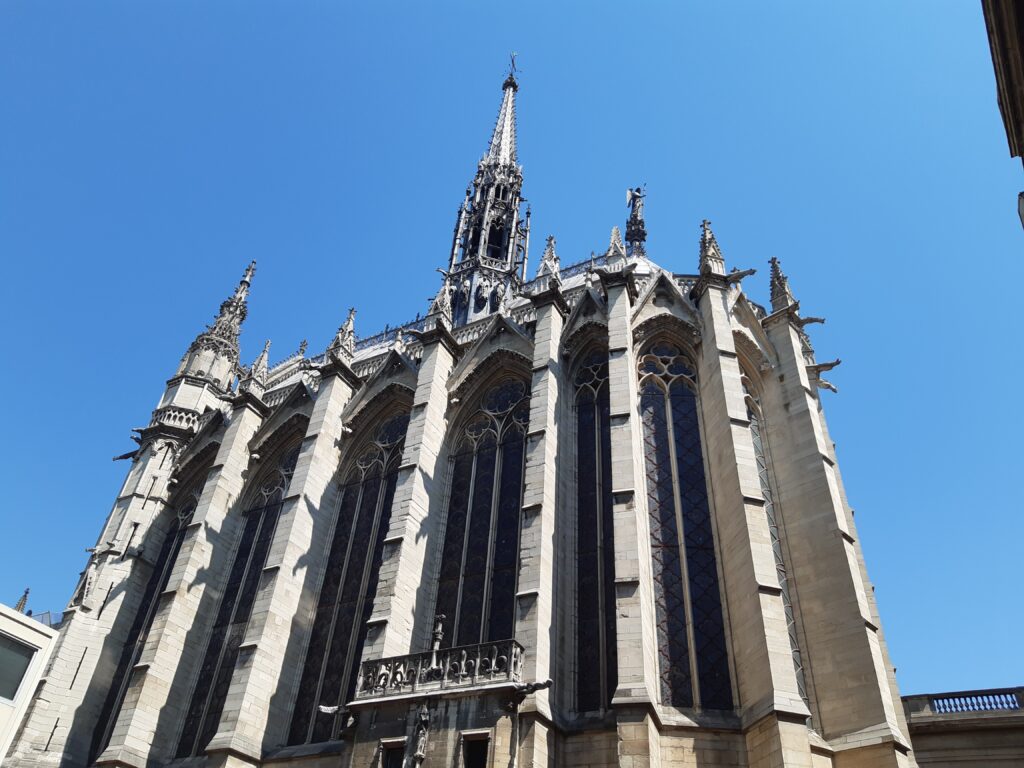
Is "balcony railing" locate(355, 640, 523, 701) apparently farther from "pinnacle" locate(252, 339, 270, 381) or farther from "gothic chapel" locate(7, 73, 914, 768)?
"pinnacle" locate(252, 339, 270, 381)

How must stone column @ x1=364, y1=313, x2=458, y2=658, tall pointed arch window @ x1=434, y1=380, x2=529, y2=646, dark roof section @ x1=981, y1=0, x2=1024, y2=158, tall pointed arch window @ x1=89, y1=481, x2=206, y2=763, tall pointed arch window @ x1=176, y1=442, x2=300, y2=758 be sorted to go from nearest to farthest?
dark roof section @ x1=981, y1=0, x2=1024, y2=158, stone column @ x1=364, y1=313, x2=458, y2=658, tall pointed arch window @ x1=434, y1=380, x2=529, y2=646, tall pointed arch window @ x1=176, y1=442, x2=300, y2=758, tall pointed arch window @ x1=89, y1=481, x2=206, y2=763

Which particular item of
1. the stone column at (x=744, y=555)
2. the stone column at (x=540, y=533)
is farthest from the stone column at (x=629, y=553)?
the stone column at (x=744, y=555)

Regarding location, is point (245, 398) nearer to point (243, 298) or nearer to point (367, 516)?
point (367, 516)

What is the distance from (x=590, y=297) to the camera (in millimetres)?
20750

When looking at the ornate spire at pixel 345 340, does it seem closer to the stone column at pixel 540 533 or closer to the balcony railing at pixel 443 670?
the stone column at pixel 540 533

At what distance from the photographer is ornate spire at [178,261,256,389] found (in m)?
30.0

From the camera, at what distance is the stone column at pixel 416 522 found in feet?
51.5

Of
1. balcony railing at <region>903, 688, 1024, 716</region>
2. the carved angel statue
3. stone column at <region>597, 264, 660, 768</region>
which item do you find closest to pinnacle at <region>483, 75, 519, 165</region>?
the carved angel statue

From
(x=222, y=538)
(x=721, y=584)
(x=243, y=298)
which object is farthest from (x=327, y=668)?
(x=243, y=298)

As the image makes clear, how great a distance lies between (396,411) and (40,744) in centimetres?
1303

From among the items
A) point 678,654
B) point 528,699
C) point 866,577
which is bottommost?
point 528,699

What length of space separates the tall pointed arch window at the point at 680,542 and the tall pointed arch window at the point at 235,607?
415 inches

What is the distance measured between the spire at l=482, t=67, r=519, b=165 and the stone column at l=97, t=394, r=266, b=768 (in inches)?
979

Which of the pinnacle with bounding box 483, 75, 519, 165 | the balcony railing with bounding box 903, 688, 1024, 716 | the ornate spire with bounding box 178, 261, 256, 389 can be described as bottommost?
the balcony railing with bounding box 903, 688, 1024, 716
